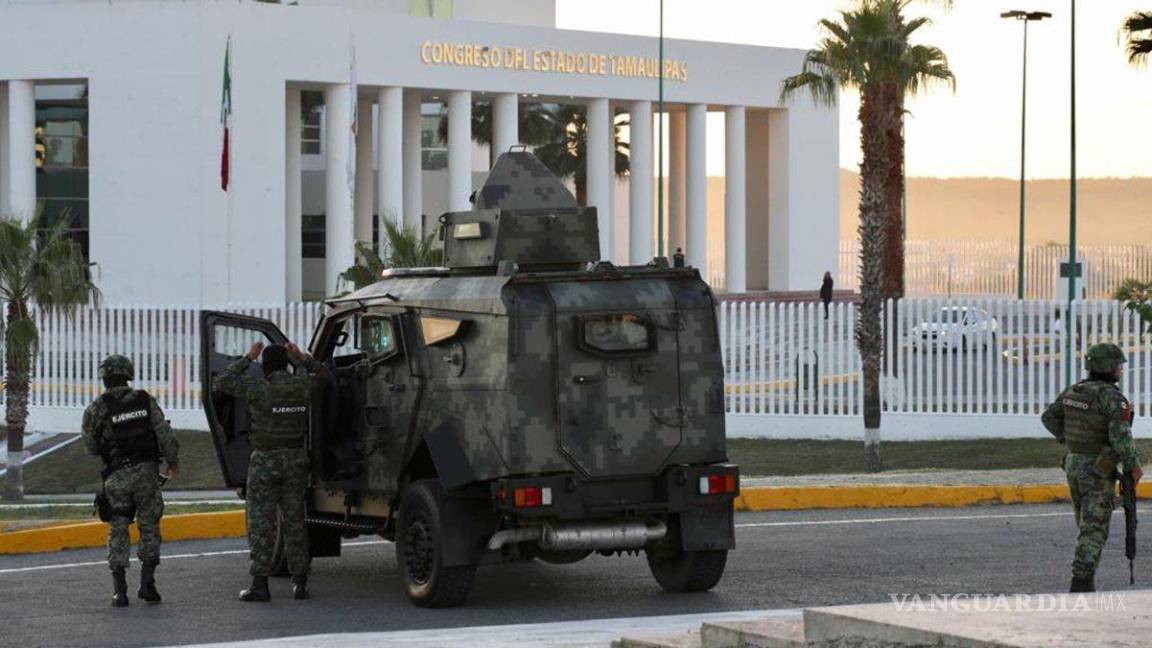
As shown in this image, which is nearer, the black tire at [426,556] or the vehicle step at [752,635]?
the vehicle step at [752,635]

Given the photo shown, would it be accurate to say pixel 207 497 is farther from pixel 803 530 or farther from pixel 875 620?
pixel 875 620

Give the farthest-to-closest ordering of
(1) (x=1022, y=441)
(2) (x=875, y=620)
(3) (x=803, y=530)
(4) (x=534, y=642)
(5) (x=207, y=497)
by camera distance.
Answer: (1) (x=1022, y=441) → (5) (x=207, y=497) → (3) (x=803, y=530) → (4) (x=534, y=642) → (2) (x=875, y=620)

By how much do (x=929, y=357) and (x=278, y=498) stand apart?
63.3 ft

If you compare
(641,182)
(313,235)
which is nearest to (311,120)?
(313,235)

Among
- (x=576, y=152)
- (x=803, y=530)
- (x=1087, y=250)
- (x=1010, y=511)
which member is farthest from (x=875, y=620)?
(x=1087, y=250)

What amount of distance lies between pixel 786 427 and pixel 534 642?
22559 mm

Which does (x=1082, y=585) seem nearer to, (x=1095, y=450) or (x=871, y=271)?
(x=1095, y=450)

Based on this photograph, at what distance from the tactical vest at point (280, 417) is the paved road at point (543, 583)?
3.51 ft

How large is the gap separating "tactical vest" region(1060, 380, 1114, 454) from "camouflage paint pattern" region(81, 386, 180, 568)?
5.82 meters

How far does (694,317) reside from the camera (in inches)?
547

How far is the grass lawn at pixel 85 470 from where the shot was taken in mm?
29906

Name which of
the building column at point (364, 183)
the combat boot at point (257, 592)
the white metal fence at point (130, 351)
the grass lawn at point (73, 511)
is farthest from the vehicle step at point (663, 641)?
the building column at point (364, 183)

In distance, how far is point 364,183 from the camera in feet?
201

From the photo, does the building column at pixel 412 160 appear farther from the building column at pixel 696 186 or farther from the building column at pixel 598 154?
the building column at pixel 696 186
